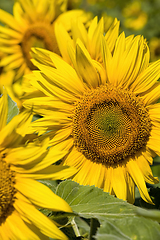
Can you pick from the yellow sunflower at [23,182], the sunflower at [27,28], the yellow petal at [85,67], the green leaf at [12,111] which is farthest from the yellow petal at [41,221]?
the sunflower at [27,28]

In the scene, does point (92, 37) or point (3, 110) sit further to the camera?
point (92, 37)

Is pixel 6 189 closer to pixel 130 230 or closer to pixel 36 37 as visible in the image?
pixel 130 230

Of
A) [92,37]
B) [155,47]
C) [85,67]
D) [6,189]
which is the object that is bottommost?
[6,189]

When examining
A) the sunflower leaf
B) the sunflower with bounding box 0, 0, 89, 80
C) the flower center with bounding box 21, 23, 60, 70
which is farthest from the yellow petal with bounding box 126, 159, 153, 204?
the flower center with bounding box 21, 23, 60, 70

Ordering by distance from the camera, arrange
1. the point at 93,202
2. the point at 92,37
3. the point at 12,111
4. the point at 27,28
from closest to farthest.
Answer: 1. the point at 93,202
2. the point at 12,111
3. the point at 92,37
4. the point at 27,28

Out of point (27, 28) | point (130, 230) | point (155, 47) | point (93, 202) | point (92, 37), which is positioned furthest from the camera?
point (155, 47)

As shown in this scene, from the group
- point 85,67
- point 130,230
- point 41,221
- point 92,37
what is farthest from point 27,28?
point 130,230

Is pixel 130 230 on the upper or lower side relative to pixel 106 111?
lower

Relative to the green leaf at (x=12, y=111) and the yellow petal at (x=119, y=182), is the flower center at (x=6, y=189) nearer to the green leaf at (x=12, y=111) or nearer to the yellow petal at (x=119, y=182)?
the green leaf at (x=12, y=111)

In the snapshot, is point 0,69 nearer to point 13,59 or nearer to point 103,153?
point 13,59
